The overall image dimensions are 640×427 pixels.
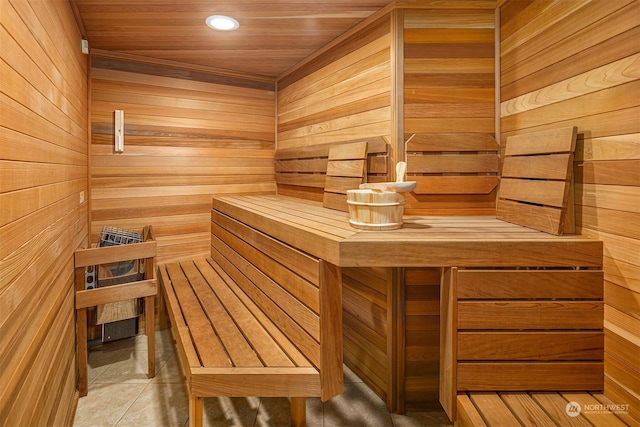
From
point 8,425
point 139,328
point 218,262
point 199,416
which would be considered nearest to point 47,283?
point 8,425

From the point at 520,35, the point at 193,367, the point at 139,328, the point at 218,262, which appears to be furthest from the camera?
the point at 218,262

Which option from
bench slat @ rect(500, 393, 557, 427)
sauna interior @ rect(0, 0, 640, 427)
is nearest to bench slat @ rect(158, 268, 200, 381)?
sauna interior @ rect(0, 0, 640, 427)

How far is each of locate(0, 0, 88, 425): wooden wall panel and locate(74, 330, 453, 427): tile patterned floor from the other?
0.21 meters

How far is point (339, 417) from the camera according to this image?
219 centimetres

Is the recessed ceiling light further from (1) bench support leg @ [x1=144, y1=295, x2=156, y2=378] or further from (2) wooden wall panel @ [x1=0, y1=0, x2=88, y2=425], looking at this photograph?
(1) bench support leg @ [x1=144, y1=295, x2=156, y2=378]

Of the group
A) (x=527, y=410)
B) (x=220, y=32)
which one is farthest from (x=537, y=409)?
(x=220, y=32)

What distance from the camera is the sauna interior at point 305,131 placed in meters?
1.43

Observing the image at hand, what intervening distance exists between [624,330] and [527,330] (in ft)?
1.16

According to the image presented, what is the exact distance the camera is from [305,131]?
3352mm

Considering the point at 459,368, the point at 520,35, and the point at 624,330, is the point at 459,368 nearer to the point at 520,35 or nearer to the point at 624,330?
the point at 624,330

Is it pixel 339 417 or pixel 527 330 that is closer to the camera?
pixel 527 330

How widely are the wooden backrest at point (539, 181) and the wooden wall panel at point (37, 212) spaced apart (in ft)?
6.91

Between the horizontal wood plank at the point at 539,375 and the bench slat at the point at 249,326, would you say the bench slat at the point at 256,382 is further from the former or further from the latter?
the horizontal wood plank at the point at 539,375

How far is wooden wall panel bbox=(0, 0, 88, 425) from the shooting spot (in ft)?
3.81
